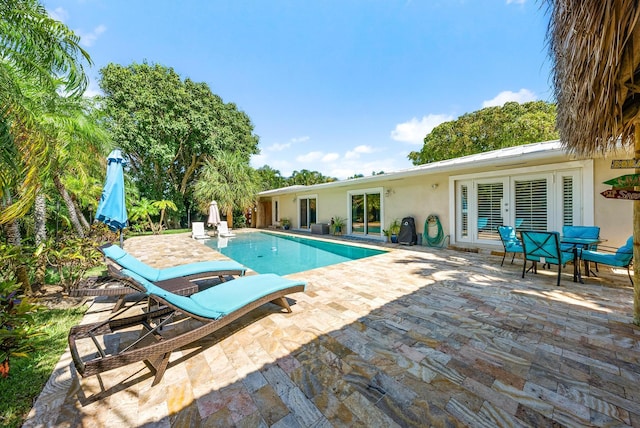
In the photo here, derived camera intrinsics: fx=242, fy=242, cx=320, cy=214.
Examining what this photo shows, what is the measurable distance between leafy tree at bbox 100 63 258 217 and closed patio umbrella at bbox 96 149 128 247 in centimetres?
1413

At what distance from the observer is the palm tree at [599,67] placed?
2.20 meters

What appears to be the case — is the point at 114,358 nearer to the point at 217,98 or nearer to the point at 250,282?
the point at 250,282

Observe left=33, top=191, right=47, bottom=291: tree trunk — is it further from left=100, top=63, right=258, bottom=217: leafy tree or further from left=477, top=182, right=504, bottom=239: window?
left=100, top=63, right=258, bottom=217: leafy tree

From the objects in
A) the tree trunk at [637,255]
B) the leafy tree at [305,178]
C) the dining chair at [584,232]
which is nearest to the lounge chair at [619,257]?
the dining chair at [584,232]

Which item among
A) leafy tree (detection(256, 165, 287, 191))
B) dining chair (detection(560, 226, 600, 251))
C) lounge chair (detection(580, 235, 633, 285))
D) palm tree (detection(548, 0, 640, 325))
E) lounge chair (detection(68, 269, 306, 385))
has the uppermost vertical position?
leafy tree (detection(256, 165, 287, 191))

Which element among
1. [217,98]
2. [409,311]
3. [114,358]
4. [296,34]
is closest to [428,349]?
[409,311]

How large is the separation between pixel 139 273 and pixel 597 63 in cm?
649

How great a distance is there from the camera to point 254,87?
14758 millimetres

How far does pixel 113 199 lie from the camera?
15.3 ft

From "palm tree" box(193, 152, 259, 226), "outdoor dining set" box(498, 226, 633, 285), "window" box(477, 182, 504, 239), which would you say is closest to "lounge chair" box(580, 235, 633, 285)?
"outdoor dining set" box(498, 226, 633, 285)

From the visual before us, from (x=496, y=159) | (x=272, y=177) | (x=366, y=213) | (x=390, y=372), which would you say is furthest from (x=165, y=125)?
(x=390, y=372)

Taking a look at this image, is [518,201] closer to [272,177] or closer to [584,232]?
[584,232]

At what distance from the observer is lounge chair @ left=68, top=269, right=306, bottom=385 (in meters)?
2.19

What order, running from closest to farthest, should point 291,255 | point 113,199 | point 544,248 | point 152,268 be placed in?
point 152,268, point 113,199, point 544,248, point 291,255
